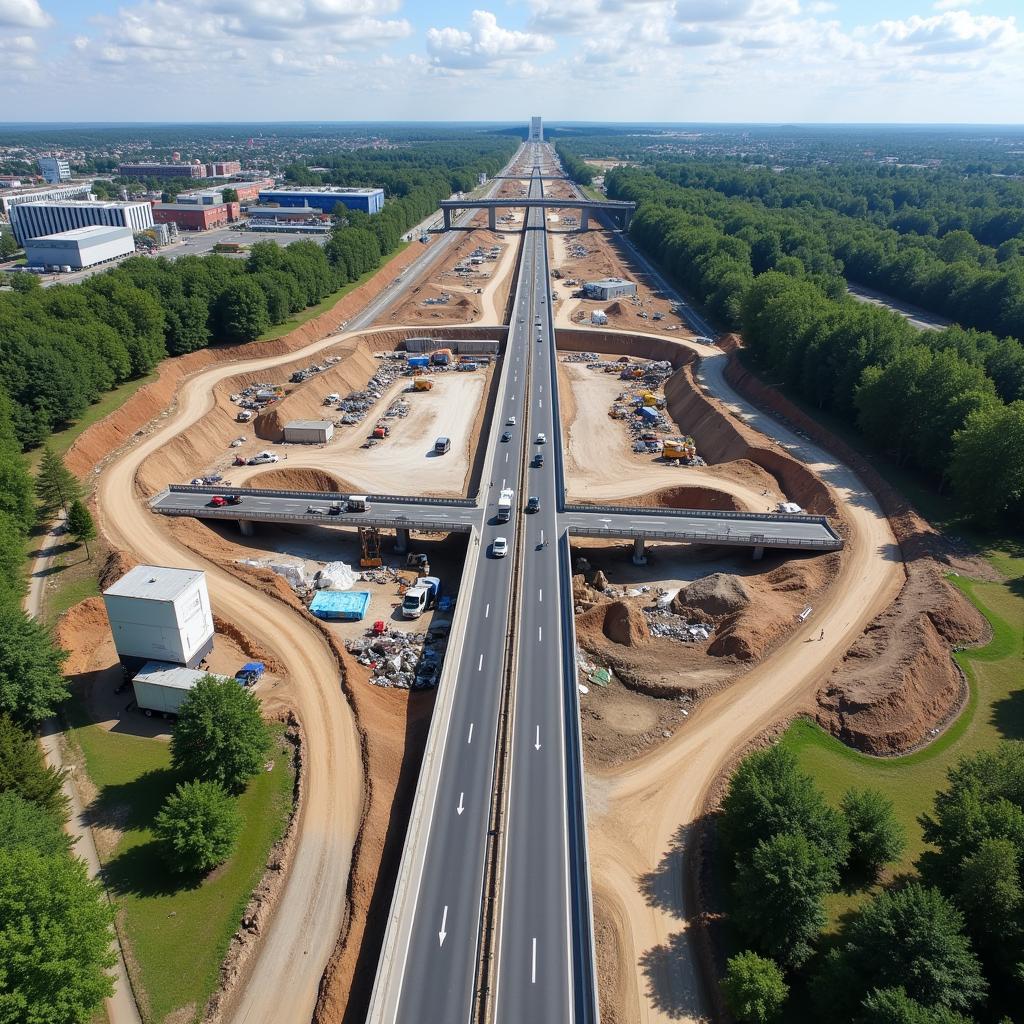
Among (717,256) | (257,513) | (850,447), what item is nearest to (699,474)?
(850,447)

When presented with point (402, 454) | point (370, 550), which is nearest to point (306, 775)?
point (370, 550)

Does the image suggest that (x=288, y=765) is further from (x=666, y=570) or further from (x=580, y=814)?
(x=666, y=570)

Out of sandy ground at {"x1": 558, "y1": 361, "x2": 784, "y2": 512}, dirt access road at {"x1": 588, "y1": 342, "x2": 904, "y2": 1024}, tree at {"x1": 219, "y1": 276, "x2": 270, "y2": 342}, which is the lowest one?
dirt access road at {"x1": 588, "y1": 342, "x2": 904, "y2": 1024}

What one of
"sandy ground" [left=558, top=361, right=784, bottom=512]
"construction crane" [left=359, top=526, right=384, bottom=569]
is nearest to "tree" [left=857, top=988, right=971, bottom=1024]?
"construction crane" [left=359, top=526, right=384, bottom=569]

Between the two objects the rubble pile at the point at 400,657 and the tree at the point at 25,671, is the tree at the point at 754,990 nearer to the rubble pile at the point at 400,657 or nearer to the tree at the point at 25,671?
the rubble pile at the point at 400,657

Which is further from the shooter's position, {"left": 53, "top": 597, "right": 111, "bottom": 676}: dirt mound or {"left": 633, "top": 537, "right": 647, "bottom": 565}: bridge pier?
{"left": 633, "top": 537, "right": 647, "bottom": 565}: bridge pier

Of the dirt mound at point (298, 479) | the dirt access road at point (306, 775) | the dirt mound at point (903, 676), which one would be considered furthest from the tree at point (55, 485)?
the dirt mound at point (903, 676)

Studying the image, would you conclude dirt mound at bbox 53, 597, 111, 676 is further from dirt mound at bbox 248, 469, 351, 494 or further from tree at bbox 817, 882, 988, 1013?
tree at bbox 817, 882, 988, 1013
